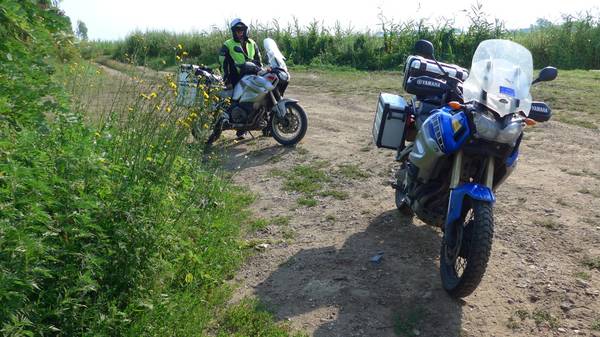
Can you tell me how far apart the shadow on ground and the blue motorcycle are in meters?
0.25

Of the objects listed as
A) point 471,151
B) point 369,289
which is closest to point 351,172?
point 369,289

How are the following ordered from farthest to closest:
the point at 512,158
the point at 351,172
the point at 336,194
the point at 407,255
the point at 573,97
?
the point at 573,97 < the point at 351,172 < the point at 336,194 < the point at 407,255 < the point at 512,158

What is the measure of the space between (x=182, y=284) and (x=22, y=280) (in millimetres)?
1347

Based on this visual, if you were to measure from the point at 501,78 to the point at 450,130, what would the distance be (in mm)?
474

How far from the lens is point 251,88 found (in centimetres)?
811

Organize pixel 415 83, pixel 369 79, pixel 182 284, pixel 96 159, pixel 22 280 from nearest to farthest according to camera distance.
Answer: pixel 22 280 < pixel 96 159 < pixel 182 284 < pixel 415 83 < pixel 369 79

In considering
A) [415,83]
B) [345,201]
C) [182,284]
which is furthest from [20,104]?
[345,201]

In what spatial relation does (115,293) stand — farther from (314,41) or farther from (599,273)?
(314,41)

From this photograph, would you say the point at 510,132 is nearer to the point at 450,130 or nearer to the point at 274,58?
the point at 450,130

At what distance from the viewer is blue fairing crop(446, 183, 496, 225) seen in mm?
3625

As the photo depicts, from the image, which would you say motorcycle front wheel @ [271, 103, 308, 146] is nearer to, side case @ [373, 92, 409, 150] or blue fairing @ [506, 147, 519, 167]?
side case @ [373, 92, 409, 150]

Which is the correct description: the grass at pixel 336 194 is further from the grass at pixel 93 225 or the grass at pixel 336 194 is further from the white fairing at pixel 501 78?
the white fairing at pixel 501 78

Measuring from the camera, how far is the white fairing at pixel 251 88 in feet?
26.4

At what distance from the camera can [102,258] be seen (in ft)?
10.6
